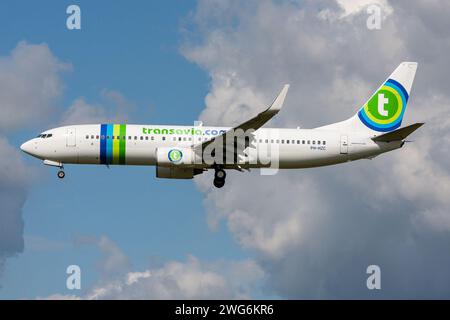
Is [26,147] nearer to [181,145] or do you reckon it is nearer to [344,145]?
[181,145]

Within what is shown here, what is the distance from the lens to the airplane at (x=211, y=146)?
65125 mm

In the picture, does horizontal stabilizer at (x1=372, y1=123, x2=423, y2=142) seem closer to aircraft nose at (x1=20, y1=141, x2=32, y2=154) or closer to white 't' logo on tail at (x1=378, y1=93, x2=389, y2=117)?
white 't' logo on tail at (x1=378, y1=93, x2=389, y2=117)

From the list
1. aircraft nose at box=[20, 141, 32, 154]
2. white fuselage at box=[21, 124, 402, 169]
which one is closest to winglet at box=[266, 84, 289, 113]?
white fuselage at box=[21, 124, 402, 169]

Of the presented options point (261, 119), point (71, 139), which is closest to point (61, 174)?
point (71, 139)

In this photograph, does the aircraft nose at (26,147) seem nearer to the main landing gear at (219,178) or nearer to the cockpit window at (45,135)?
the cockpit window at (45,135)

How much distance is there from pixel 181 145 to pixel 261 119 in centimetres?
695

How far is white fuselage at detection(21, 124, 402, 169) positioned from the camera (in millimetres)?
65250

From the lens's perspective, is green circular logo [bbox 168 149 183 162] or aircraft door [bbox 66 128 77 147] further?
aircraft door [bbox 66 128 77 147]

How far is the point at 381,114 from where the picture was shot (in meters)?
72.7

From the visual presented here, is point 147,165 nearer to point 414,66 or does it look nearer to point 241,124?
point 241,124
